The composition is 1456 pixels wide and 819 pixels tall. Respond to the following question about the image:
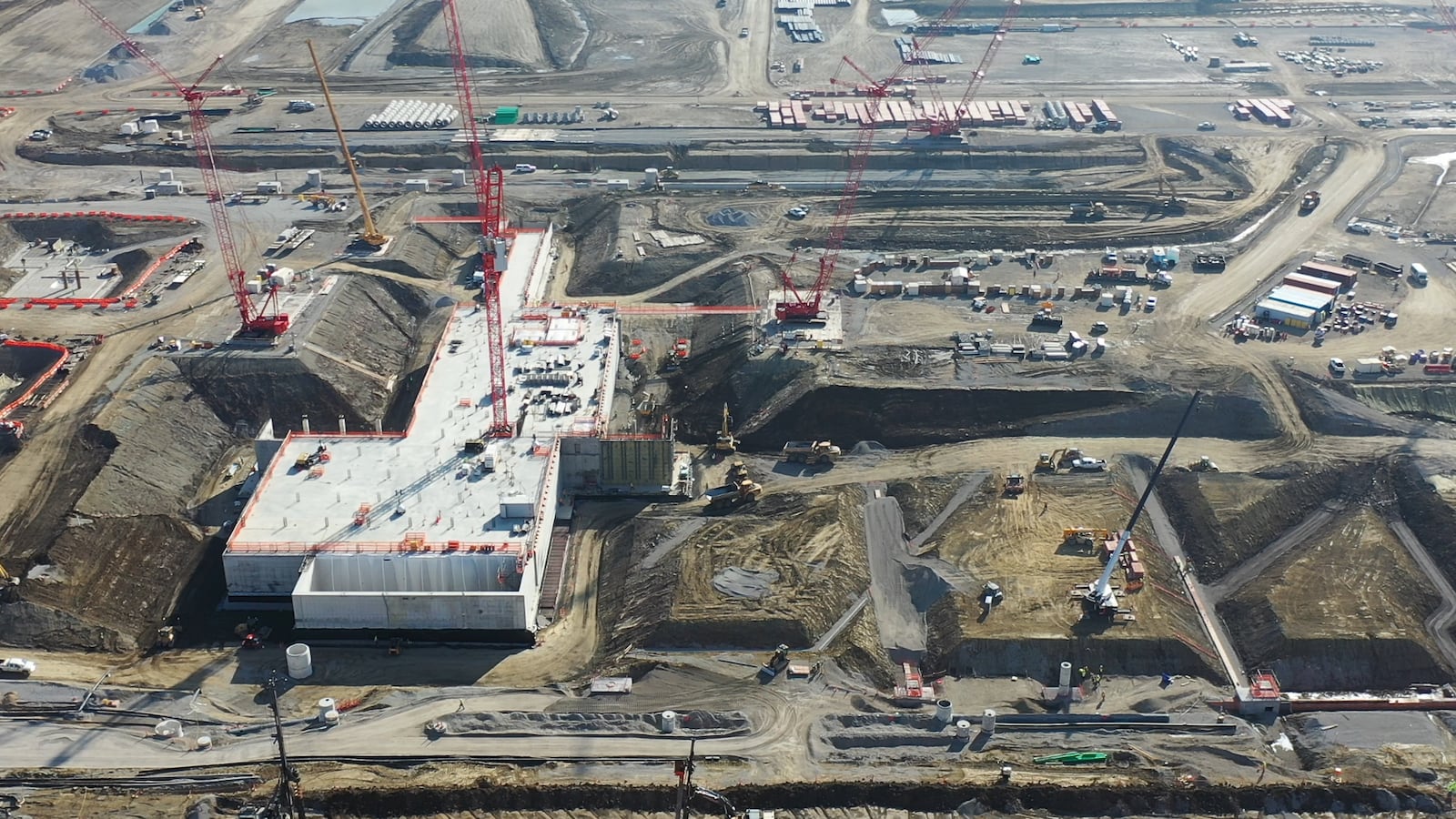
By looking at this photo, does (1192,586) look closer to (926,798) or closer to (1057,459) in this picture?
(1057,459)

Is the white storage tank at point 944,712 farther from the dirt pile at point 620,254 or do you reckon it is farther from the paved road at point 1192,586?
the dirt pile at point 620,254

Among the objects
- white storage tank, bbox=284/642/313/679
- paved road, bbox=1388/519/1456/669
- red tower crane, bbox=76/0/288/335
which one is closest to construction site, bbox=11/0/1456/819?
paved road, bbox=1388/519/1456/669

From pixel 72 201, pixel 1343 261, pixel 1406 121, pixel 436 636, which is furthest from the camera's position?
pixel 1406 121

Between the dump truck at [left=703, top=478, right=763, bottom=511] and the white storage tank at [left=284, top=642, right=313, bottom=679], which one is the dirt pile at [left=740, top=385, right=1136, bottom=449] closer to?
the dump truck at [left=703, top=478, right=763, bottom=511]

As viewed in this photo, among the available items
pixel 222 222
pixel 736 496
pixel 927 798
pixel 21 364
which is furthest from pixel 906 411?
pixel 222 222

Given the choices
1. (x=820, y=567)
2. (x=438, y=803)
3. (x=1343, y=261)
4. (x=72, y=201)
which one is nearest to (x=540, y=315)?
(x=820, y=567)

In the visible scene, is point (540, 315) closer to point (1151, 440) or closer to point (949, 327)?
point (949, 327)
